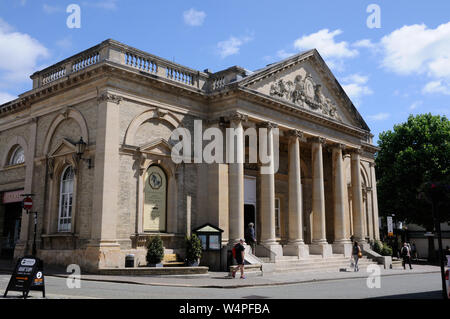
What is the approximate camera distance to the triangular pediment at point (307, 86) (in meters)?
25.5

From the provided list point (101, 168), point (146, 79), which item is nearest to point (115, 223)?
point (101, 168)

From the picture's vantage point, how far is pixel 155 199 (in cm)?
2264

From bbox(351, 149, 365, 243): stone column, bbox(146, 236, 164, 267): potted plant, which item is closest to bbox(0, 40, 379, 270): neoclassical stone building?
bbox(146, 236, 164, 267): potted plant

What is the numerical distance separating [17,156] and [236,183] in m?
14.6

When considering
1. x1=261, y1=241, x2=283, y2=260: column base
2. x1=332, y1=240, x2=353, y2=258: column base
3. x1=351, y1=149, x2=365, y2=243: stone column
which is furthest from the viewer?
x1=351, y1=149, x2=365, y2=243: stone column

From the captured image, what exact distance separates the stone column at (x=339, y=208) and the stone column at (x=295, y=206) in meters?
4.28

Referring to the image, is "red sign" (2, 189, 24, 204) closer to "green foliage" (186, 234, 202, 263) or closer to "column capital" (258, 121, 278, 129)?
"green foliage" (186, 234, 202, 263)

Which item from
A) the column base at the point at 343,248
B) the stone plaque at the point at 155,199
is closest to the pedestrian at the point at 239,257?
the stone plaque at the point at 155,199

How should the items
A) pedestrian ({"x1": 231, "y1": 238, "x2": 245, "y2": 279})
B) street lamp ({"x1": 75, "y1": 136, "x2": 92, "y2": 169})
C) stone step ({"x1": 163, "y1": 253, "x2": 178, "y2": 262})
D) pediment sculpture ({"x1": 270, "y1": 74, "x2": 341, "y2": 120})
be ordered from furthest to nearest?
1. pediment sculpture ({"x1": 270, "y1": 74, "x2": 341, "y2": 120})
2. stone step ({"x1": 163, "y1": 253, "x2": 178, "y2": 262})
3. street lamp ({"x1": 75, "y1": 136, "x2": 92, "y2": 169})
4. pedestrian ({"x1": 231, "y1": 238, "x2": 245, "y2": 279})

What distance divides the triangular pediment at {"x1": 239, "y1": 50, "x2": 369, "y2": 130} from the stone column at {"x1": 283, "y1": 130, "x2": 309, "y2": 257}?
7.81 feet

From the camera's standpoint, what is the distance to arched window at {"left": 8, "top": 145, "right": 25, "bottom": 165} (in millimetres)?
27605

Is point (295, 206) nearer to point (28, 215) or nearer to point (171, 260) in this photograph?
point (171, 260)

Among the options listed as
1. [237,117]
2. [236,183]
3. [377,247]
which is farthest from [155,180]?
[377,247]
